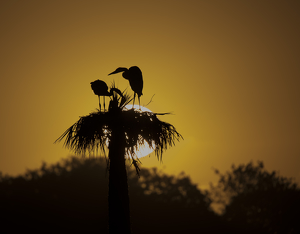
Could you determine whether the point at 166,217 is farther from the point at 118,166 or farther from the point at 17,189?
the point at 118,166

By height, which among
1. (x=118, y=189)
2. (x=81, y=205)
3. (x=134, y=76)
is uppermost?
(x=81, y=205)

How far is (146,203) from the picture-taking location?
130 ft

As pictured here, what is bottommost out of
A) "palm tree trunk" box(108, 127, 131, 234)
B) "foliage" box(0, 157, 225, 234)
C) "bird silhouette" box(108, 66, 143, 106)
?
"palm tree trunk" box(108, 127, 131, 234)

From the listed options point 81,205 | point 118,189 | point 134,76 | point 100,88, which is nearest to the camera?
point 118,189

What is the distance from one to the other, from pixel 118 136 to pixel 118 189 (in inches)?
57.5

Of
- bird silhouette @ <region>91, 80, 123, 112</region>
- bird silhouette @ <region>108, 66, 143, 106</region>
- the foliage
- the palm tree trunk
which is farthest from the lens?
the foliage

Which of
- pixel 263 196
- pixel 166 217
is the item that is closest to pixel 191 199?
pixel 166 217

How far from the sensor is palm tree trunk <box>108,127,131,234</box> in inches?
370

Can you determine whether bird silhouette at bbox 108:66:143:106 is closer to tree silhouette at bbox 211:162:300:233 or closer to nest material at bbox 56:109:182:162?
nest material at bbox 56:109:182:162

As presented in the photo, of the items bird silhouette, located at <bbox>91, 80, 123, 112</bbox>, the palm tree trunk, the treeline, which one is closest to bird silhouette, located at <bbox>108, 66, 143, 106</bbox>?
bird silhouette, located at <bbox>91, 80, 123, 112</bbox>

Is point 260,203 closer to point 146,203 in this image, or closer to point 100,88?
point 146,203

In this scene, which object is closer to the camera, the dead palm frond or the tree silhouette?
the dead palm frond

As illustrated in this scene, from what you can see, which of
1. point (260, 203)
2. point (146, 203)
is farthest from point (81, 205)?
point (260, 203)

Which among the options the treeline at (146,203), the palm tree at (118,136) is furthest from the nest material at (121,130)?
the treeline at (146,203)
